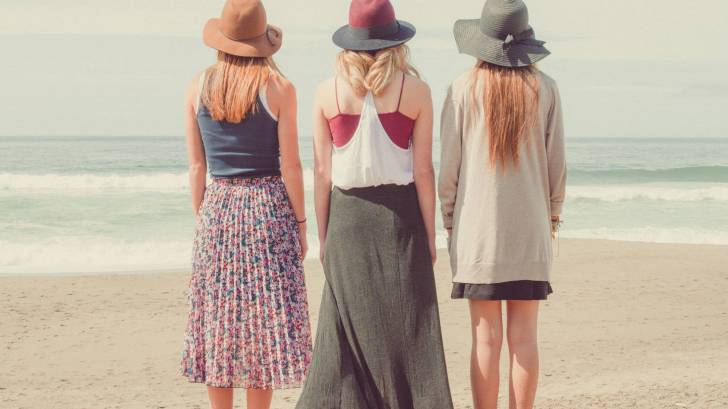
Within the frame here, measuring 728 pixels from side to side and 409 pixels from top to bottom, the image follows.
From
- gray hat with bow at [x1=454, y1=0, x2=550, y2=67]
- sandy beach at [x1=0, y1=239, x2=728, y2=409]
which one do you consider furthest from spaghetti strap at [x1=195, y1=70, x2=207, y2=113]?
sandy beach at [x1=0, y1=239, x2=728, y2=409]

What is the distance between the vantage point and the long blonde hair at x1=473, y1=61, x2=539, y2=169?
361cm

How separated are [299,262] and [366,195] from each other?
Answer: 0.47m

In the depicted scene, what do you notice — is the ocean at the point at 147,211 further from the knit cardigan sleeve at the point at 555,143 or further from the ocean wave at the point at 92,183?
the knit cardigan sleeve at the point at 555,143

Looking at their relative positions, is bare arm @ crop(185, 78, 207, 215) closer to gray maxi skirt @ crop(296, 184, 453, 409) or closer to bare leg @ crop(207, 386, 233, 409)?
gray maxi skirt @ crop(296, 184, 453, 409)

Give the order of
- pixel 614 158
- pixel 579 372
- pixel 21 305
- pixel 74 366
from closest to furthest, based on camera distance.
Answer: pixel 579 372, pixel 74 366, pixel 21 305, pixel 614 158

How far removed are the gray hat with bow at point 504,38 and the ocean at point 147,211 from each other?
7.99 m

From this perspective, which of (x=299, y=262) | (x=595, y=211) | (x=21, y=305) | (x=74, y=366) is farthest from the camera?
(x=595, y=211)

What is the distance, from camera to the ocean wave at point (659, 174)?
28.1 metres

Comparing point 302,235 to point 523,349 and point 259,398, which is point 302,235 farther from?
point 523,349

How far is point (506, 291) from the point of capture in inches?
145

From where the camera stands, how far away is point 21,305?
840 cm

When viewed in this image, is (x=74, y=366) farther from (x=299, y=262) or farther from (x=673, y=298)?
(x=673, y=298)

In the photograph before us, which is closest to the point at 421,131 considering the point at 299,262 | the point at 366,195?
the point at 366,195

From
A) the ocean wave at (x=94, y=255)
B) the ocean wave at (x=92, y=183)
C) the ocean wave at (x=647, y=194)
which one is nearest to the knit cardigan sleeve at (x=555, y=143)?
the ocean wave at (x=94, y=255)
